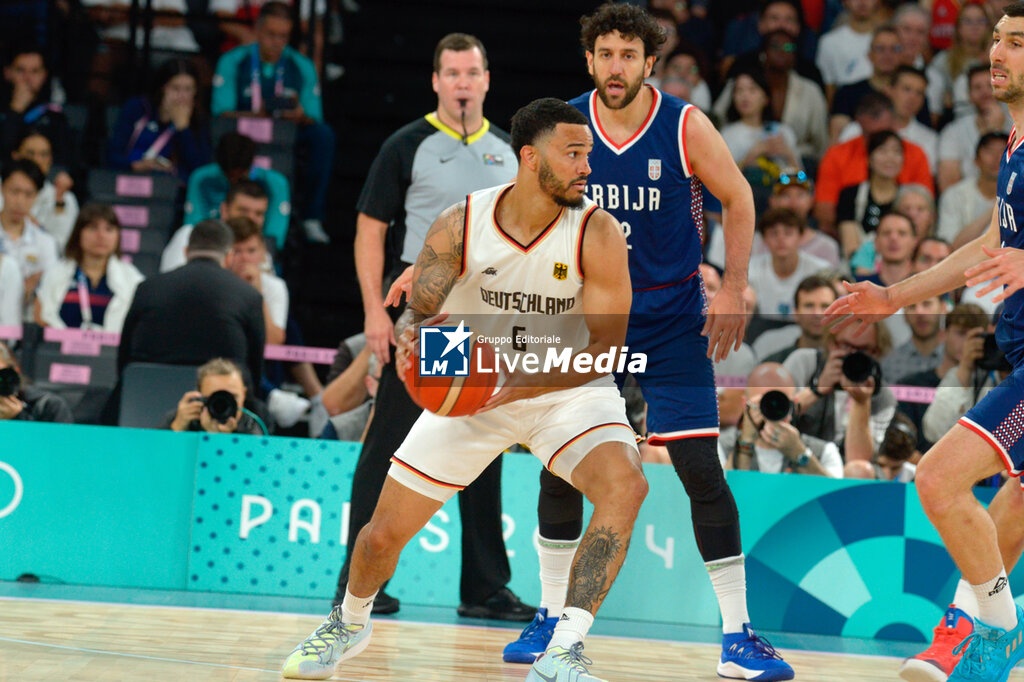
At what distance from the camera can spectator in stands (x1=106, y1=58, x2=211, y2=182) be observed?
1066cm

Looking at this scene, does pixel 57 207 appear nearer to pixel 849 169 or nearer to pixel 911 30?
pixel 849 169

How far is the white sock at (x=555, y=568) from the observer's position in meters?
4.98

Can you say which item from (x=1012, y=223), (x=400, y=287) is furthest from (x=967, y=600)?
(x=400, y=287)

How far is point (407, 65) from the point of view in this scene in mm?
11531

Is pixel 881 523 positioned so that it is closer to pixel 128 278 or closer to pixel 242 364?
pixel 242 364

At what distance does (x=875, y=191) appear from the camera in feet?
32.8

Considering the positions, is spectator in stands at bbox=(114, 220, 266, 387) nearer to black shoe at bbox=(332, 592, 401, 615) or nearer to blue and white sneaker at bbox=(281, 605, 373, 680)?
black shoe at bbox=(332, 592, 401, 615)

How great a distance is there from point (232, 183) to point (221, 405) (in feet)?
12.8

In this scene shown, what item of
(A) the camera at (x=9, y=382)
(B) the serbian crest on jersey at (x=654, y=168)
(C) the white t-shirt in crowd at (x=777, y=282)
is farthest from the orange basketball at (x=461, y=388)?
(C) the white t-shirt in crowd at (x=777, y=282)

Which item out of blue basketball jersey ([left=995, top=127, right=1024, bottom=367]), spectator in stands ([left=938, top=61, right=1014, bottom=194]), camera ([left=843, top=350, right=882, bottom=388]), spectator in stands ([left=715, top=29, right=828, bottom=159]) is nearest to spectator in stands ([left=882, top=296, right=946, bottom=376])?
camera ([left=843, top=350, right=882, bottom=388])

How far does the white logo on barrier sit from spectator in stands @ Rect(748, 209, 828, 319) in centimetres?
518

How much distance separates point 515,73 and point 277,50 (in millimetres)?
2158

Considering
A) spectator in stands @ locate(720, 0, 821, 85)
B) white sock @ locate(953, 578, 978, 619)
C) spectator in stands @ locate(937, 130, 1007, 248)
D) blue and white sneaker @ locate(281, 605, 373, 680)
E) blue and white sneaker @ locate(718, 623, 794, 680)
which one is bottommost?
blue and white sneaker @ locate(718, 623, 794, 680)

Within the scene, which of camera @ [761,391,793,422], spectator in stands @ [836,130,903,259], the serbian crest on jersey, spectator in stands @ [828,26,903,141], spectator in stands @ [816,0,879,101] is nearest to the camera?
the serbian crest on jersey
